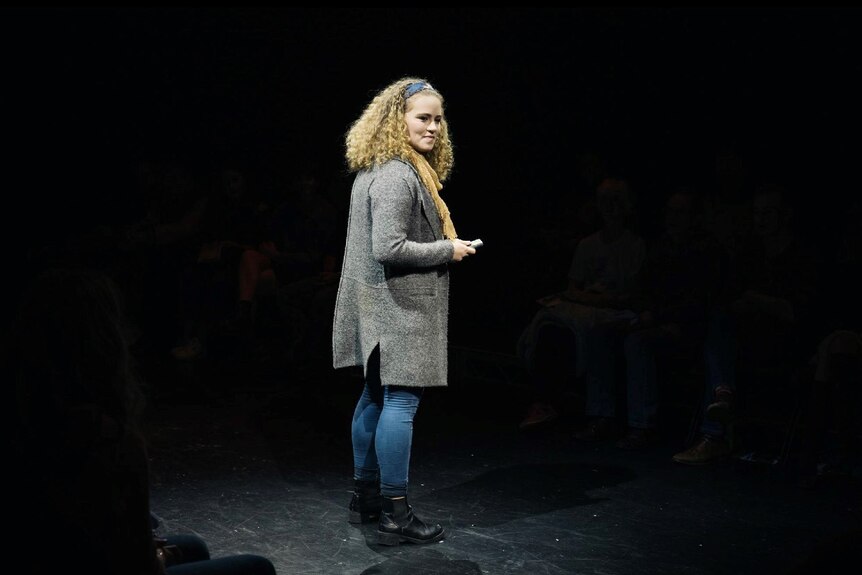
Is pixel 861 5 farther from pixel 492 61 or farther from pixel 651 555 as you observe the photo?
pixel 651 555

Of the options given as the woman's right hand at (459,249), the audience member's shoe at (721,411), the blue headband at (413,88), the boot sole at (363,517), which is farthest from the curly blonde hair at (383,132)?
the audience member's shoe at (721,411)

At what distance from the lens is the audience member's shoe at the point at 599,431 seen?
206 inches

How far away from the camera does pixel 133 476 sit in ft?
6.05

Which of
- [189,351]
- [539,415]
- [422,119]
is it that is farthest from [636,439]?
[189,351]

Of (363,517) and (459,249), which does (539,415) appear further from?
(459,249)

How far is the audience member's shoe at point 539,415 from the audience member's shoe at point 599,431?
0.19 metres

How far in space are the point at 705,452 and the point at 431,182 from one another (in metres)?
2.03

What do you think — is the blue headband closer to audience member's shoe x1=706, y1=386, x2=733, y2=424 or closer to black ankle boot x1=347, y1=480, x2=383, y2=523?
black ankle boot x1=347, y1=480, x2=383, y2=523

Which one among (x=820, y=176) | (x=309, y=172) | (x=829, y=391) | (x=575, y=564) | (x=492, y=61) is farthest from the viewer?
(x=492, y=61)

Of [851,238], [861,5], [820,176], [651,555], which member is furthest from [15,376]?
[861,5]

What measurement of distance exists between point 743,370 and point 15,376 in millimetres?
3798

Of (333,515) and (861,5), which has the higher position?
(861,5)

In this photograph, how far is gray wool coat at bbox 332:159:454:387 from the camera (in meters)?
3.48

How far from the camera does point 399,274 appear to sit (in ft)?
11.6
